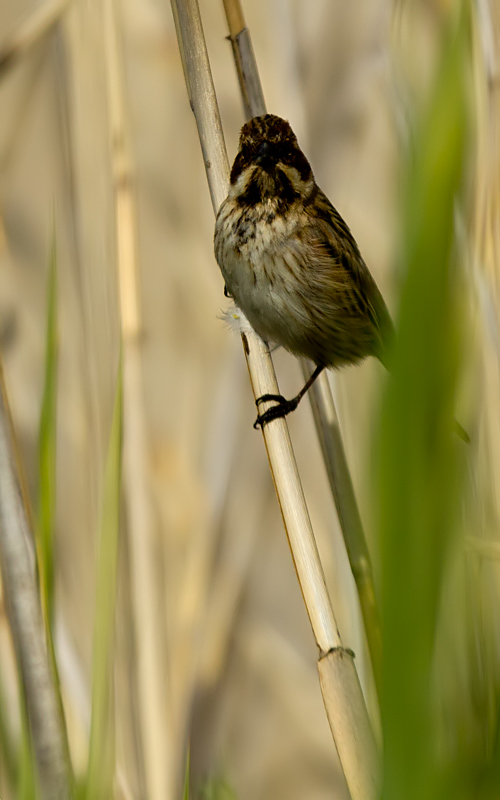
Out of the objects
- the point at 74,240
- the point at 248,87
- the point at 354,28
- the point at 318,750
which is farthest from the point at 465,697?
the point at 354,28

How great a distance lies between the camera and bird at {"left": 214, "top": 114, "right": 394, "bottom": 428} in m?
1.60

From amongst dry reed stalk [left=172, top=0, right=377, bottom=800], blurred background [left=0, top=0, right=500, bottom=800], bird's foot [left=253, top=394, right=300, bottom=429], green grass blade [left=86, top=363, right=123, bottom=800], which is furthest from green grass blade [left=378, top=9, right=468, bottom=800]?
blurred background [left=0, top=0, right=500, bottom=800]

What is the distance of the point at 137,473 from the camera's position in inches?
65.8

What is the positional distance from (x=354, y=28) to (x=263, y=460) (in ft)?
3.94

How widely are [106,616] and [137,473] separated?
30.6 inches

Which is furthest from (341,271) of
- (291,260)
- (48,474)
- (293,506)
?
(48,474)

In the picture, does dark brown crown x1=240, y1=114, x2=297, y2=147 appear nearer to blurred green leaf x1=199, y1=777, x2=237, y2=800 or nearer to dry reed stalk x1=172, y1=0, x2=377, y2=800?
dry reed stalk x1=172, y1=0, x2=377, y2=800

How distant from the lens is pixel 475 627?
0.27 m

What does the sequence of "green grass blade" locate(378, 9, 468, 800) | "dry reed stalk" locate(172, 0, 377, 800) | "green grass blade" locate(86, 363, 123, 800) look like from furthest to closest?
"green grass blade" locate(86, 363, 123, 800)
"dry reed stalk" locate(172, 0, 377, 800)
"green grass blade" locate(378, 9, 468, 800)

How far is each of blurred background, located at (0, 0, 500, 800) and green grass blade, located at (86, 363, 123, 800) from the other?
73 cm

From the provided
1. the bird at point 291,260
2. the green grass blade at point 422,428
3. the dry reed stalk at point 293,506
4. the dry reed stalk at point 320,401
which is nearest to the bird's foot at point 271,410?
the dry reed stalk at point 293,506

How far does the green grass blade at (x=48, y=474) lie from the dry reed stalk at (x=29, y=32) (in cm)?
87

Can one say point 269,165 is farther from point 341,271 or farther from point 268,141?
point 341,271

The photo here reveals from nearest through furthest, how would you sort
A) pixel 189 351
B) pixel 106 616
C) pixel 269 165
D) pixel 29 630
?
pixel 106 616 < pixel 29 630 < pixel 269 165 < pixel 189 351
